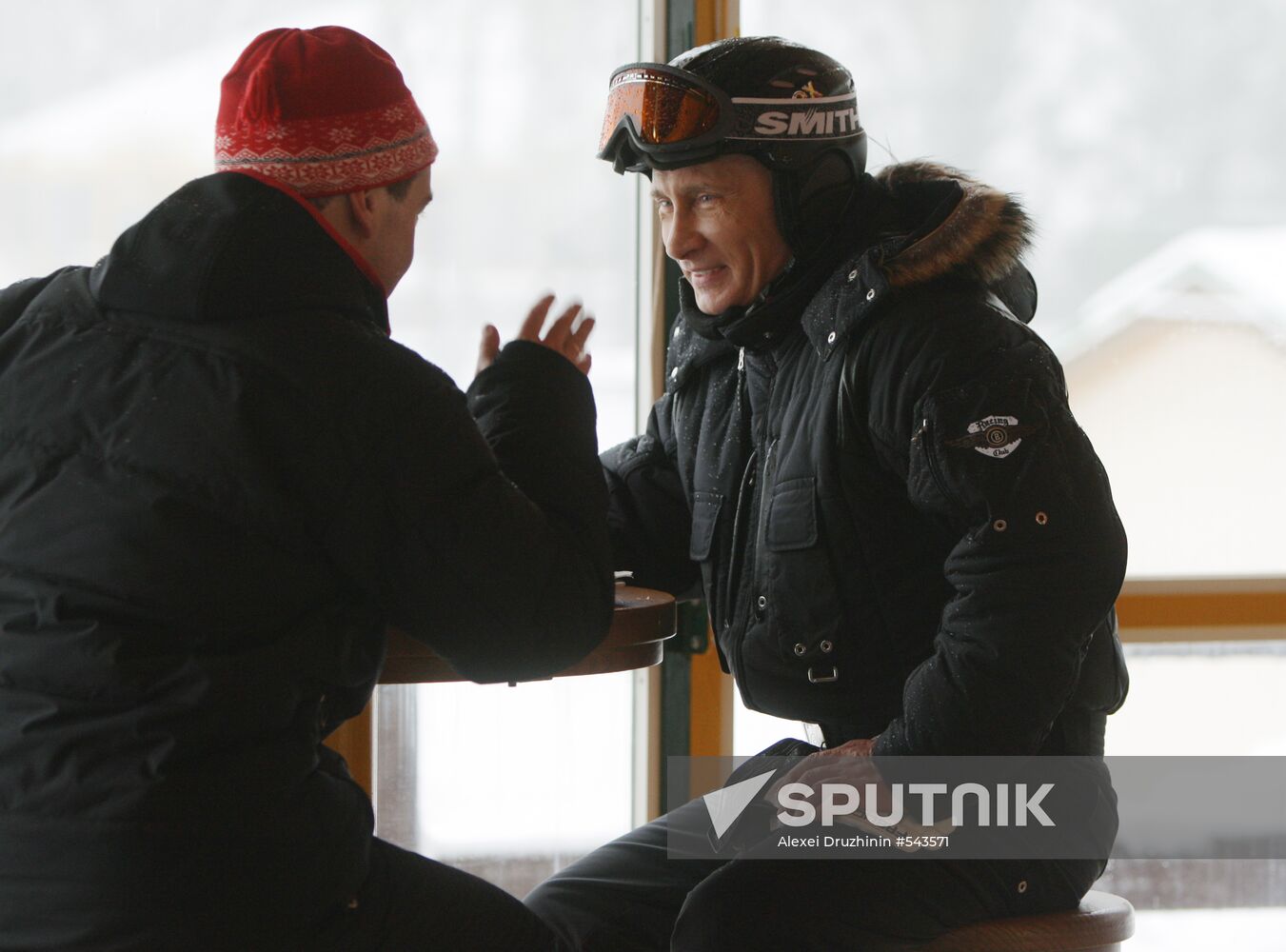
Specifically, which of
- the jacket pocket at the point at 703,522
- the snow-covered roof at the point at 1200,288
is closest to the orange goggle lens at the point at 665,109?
the jacket pocket at the point at 703,522

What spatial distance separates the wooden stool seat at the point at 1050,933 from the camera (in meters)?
1.71

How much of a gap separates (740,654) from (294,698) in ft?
2.53

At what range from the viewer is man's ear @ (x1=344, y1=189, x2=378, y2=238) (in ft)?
5.07

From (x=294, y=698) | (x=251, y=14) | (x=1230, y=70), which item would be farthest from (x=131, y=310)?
(x=1230, y=70)

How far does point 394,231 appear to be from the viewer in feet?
5.23

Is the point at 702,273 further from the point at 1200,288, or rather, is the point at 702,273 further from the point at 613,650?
A: the point at 1200,288

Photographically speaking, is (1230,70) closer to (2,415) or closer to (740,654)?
(740,654)

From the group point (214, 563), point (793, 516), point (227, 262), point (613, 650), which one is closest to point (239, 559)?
point (214, 563)

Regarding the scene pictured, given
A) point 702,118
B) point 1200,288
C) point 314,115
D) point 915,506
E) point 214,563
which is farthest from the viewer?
point 1200,288

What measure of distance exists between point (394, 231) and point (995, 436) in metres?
0.73

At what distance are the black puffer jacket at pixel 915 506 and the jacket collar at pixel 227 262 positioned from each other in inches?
26.9

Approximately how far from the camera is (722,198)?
6.59ft

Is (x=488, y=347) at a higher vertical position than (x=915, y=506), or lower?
higher

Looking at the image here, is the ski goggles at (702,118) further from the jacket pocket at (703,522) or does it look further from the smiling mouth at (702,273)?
the jacket pocket at (703,522)
